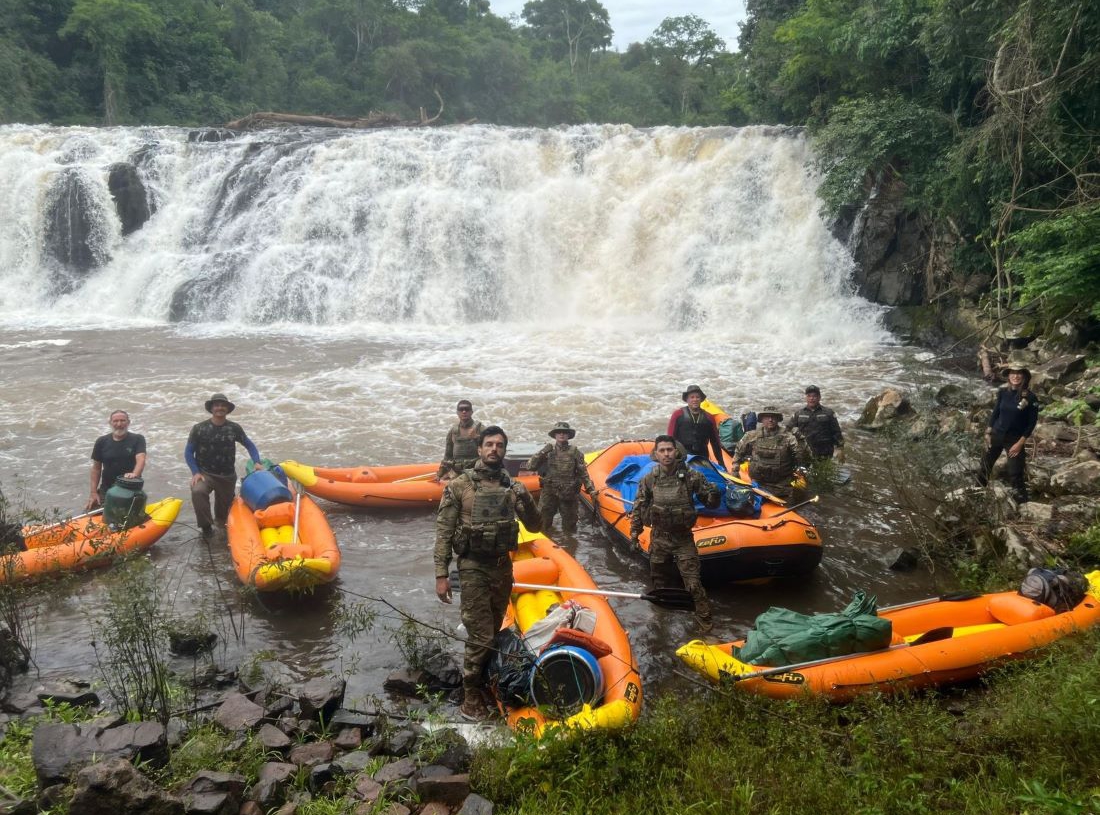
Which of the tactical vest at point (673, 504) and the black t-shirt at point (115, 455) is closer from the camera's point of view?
the tactical vest at point (673, 504)

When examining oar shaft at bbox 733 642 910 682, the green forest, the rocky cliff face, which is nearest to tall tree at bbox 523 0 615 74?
the green forest

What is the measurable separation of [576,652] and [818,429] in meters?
4.99

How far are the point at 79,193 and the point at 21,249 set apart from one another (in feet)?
7.21

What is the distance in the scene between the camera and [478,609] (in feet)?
15.0

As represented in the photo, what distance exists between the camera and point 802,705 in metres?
4.11

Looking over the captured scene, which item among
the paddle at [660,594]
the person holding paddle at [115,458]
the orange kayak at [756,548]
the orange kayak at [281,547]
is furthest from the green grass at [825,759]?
the person holding paddle at [115,458]

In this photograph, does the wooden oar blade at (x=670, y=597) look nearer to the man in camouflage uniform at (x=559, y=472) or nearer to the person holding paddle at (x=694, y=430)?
the man in camouflage uniform at (x=559, y=472)

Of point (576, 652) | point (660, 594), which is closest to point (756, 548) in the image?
point (660, 594)

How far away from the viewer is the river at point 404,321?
21.8ft

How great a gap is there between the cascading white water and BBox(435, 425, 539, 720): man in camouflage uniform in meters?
13.2

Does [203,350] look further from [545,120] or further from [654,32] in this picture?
[654,32]

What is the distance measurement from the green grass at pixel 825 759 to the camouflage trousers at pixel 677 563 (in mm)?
1485

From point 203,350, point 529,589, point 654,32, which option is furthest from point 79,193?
point 654,32

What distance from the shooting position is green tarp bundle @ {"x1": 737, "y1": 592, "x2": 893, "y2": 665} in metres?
4.46
